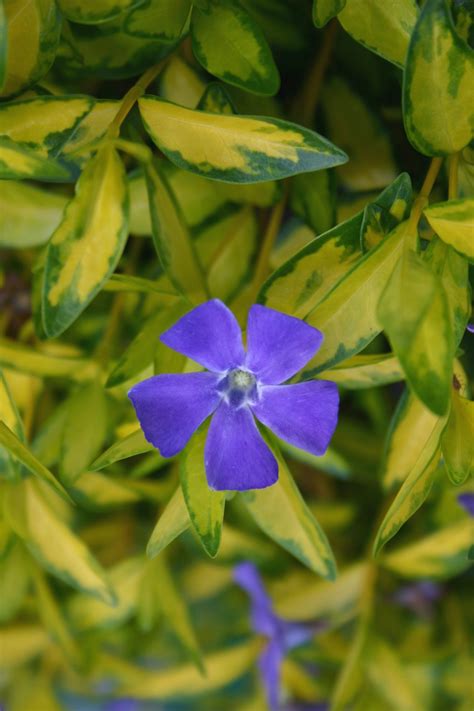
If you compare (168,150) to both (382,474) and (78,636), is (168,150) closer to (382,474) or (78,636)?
(382,474)

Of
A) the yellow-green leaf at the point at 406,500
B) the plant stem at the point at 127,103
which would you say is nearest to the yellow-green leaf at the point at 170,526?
the yellow-green leaf at the point at 406,500

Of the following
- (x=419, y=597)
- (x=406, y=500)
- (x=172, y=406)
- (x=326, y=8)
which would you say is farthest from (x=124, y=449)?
(x=419, y=597)

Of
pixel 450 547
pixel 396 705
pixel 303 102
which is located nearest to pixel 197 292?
pixel 303 102

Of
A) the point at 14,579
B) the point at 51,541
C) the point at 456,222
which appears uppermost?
the point at 456,222

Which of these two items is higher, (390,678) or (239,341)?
(239,341)

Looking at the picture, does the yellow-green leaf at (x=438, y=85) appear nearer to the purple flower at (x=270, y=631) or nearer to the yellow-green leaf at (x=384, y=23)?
the yellow-green leaf at (x=384, y=23)

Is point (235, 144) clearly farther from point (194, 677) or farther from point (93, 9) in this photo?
point (194, 677)

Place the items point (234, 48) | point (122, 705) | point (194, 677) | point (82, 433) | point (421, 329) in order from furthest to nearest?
point (122, 705) → point (194, 677) → point (82, 433) → point (234, 48) → point (421, 329)

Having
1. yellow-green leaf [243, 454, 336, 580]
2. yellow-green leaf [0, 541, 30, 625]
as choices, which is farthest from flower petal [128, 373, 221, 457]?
yellow-green leaf [0, 541, 30, 625]
